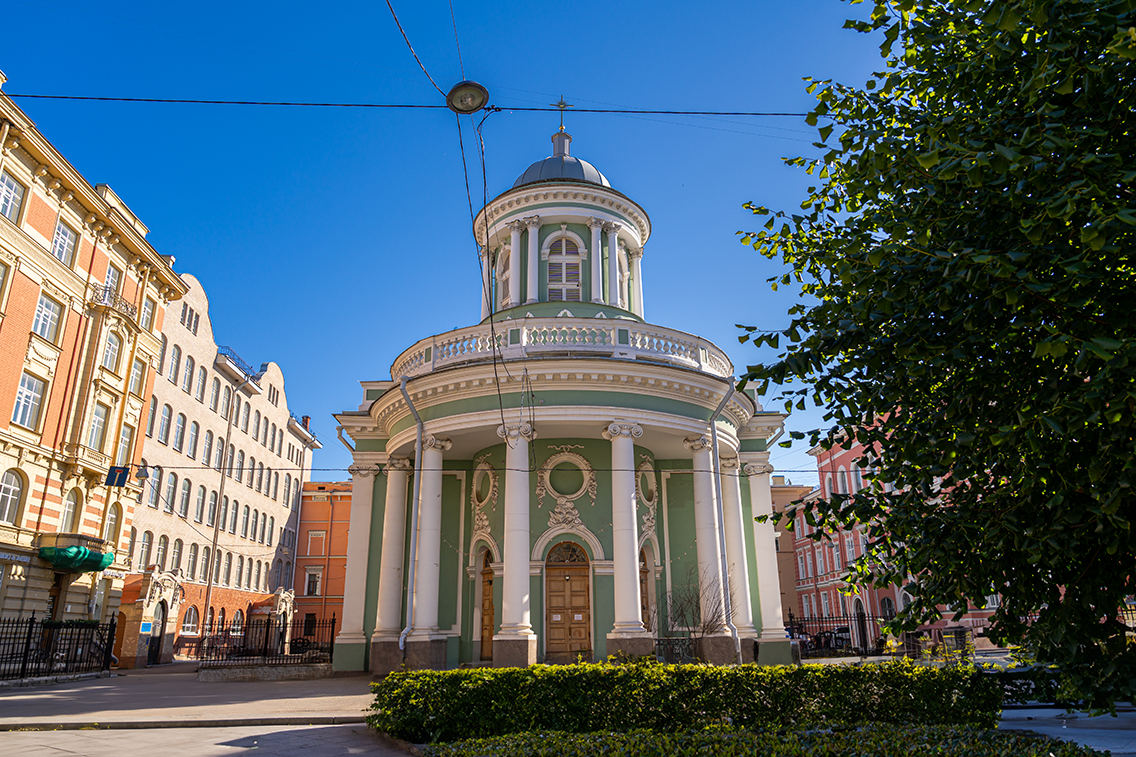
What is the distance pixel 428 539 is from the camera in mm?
17750

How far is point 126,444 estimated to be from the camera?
2823cm

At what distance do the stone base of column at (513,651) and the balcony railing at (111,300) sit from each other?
20597mm

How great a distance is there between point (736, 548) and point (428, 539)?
26.4 feet

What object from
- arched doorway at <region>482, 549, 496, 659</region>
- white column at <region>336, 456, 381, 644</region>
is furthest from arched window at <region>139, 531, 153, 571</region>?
arched doorway at <region>482, 549, 496, 659</region>

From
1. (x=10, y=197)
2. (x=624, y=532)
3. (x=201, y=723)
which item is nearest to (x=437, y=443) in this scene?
(x=624, y=532)

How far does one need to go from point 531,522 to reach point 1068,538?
552 inches

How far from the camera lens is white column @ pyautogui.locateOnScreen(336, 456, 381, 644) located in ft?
67.2

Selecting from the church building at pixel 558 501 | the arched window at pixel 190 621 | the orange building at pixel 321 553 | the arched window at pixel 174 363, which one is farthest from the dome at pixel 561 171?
the orange building at pixel 321 553

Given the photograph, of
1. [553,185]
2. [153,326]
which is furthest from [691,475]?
[153,326]

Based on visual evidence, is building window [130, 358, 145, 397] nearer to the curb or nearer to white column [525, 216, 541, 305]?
white column [525, 216, 541, 305]

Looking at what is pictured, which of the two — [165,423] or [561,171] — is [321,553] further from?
[561,171]

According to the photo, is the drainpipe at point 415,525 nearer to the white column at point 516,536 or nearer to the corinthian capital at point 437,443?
the corinthian capital at point 437,443

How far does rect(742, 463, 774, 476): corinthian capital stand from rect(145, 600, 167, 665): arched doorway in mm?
25269

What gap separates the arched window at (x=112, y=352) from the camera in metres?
27.0
